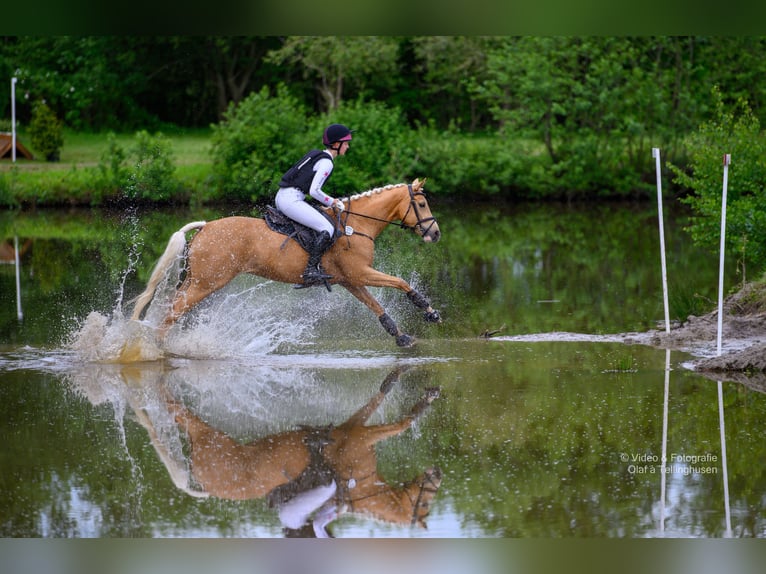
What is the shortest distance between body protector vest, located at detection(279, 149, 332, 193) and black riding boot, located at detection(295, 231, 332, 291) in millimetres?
431

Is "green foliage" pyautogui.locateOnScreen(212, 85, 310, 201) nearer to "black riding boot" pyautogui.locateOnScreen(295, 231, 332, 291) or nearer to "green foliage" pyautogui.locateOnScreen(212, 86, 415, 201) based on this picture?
"green foliage" pyautogui.locateOnScreen(212, 86, 415, 201)

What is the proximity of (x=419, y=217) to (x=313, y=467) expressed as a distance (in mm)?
3675

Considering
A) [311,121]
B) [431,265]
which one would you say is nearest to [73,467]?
[431,265]

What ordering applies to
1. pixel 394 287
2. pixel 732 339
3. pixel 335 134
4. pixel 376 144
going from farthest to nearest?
pixel 376 144
pixel 732 339
pixel 394 287
pixel 335 134

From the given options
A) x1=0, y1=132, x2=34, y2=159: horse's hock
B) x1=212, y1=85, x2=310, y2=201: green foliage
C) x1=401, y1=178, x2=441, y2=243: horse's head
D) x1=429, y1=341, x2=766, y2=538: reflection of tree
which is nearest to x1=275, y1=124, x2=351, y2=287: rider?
x1=401, y1=178, x2=441, y2=243: horse's head

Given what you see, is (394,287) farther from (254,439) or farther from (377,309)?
(254,439)

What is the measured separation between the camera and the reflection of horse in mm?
6656

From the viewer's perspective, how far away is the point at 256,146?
2170 cm

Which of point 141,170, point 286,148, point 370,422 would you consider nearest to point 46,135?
point 141,170

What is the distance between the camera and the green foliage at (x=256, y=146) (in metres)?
21.2

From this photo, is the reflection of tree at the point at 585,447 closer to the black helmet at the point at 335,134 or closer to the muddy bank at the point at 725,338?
the muddy bank at the point at 725,338

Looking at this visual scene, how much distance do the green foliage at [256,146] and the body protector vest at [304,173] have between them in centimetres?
1071

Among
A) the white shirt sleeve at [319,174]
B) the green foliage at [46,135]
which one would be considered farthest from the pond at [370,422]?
the green foliage at [46,135]

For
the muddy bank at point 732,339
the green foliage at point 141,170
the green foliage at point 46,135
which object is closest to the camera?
the muddy bank at point 732,339
